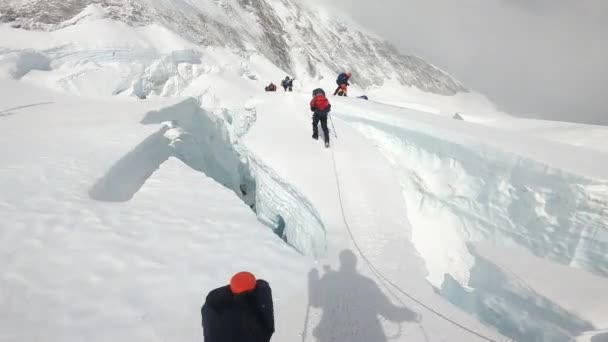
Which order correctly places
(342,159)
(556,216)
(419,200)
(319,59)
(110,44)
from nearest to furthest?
(556,216)
(419,200)
(342,159)
(110,44)
(319,59)

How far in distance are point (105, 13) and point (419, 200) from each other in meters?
21.9

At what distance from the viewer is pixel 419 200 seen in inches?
258

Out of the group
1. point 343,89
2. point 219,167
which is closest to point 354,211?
point 219,167

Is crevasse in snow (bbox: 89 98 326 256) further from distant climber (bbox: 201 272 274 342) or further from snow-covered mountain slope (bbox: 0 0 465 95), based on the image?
snow-covered mountain slope (bbox: 0 0 465 95)

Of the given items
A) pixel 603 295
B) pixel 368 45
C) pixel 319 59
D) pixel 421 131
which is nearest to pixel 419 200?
pixel 421 131

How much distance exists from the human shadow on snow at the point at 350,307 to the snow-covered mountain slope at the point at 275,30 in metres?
19.5

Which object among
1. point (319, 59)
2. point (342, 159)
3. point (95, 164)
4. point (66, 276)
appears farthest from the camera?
point (319, 59)

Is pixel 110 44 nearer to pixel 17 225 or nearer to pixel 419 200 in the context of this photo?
pixel 17 225

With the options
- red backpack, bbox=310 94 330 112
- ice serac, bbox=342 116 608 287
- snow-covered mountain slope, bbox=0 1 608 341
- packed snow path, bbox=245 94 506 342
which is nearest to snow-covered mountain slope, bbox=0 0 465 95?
snow-covered mountain slope, bbox=0 1 608 341

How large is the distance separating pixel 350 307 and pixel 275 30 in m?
40.4

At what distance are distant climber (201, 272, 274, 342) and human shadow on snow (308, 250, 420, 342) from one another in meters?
1.57

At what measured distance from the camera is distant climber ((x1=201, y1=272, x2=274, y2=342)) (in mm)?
1655

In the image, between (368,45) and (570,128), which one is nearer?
(570,128)

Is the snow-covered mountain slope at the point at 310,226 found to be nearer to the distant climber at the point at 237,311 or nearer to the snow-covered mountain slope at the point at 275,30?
the distant climber at the point at 237,311
